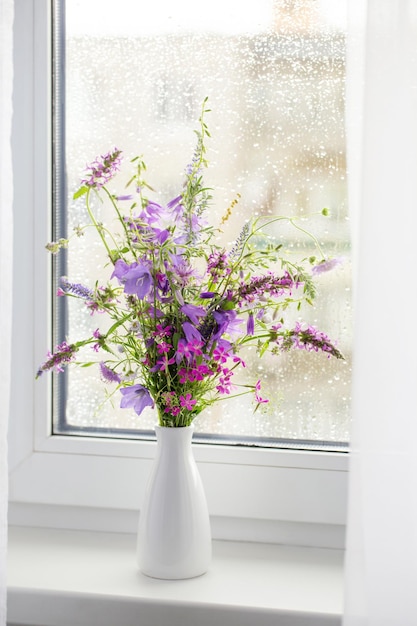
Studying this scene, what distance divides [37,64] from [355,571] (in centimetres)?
97

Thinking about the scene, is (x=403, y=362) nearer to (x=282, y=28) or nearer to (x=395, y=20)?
(x=395, y=20)

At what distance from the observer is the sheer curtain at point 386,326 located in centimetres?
89

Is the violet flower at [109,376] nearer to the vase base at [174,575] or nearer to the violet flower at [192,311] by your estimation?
the violet flower at [192,311]

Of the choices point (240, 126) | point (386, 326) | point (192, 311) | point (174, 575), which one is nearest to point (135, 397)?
Answer: point (192, 311)

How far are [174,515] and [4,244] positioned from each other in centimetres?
45

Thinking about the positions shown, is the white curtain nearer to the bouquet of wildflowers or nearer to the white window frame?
the bouquet of wildflowers

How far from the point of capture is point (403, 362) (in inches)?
35.3

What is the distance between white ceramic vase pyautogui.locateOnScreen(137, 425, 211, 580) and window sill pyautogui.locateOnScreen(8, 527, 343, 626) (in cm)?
3

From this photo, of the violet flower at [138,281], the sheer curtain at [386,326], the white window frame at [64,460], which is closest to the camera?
the sheer curtain at [386,326]

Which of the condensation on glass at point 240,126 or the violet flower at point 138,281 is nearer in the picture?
the violet flower at point 138,281

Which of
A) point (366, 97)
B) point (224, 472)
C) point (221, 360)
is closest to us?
point (366, 97)

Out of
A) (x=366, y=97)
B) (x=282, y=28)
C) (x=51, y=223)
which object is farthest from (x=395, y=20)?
(x=51, y=223)

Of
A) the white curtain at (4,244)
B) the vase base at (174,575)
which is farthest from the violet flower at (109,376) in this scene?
the vase base at (174,575)

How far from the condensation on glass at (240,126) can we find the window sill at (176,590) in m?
0.21
